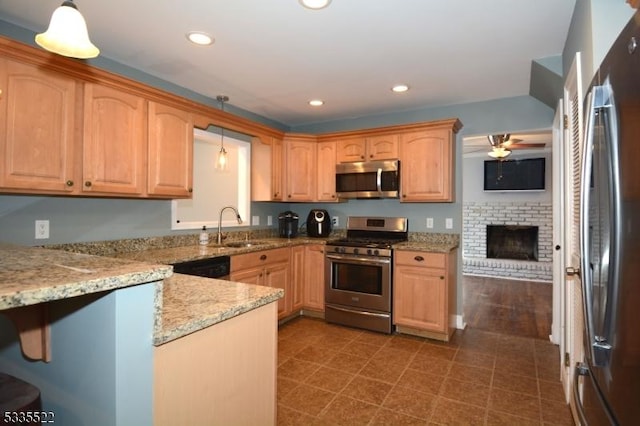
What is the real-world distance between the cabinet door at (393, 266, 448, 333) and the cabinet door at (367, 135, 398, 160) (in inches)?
48.9

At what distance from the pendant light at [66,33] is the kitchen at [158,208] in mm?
1416

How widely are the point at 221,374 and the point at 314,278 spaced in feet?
9.01

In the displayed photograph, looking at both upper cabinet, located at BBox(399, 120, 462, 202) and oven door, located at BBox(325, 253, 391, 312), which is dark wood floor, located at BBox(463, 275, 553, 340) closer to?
oven door, located at BBox(325, 253, 391, 312)

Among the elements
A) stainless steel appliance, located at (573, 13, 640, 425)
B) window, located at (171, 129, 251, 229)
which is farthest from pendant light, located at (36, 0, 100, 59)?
window, located at (171, 129, 251, 229)

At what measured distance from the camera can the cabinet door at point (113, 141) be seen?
2242mm

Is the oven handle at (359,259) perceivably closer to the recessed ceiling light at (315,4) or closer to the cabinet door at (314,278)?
the cabinet door at (314,278)

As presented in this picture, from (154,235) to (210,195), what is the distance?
3.35ft

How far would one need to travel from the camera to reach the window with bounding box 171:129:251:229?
12.0 feet

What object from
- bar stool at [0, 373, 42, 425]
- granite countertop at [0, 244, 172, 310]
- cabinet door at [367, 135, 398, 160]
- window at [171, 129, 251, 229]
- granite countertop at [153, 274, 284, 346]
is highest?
cabinet door at [367, 135, 398, 160]

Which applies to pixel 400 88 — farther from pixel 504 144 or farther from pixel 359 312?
pixel 504 144

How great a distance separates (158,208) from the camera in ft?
9.95

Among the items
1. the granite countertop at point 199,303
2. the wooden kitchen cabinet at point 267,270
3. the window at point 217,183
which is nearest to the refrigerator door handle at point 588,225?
the granite countertop at point 199,303

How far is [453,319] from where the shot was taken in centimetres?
349

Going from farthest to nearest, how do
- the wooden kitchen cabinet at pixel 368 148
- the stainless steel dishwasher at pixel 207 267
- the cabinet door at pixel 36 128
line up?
the wooden kitchen cabinet at pixel 368 148, the stainless steel dishwasher at pixel 207 267, the cabinet door at pixel 36 128
